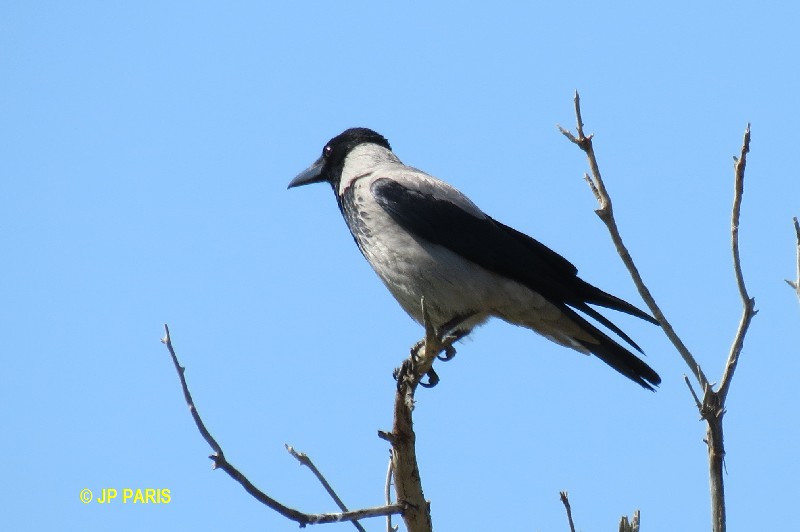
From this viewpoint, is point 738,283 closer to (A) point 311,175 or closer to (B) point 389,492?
(B) point 389,492

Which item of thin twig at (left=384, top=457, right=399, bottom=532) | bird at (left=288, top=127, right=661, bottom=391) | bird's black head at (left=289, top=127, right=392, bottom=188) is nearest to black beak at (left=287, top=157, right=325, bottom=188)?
bird's black head at (left=289, top=127, right=392, bottom=188)

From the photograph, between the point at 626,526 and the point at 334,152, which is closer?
the point at 626,526

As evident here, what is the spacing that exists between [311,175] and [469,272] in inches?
81.9

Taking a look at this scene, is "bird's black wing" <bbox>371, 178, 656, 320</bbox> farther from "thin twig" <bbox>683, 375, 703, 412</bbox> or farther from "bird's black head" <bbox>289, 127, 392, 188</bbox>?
"thin twig" <bbox>683, 375, 703, 412</bbox>

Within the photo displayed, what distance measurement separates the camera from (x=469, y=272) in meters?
5.95

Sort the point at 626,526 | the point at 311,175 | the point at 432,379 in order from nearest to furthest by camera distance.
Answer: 1. the point at 626,526
2. the point at 432,379
3. the point at 311,175

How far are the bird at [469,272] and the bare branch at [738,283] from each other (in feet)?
8.32

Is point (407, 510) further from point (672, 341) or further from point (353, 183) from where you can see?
point (353, 183)

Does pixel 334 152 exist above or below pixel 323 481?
above

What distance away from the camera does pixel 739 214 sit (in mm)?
3230

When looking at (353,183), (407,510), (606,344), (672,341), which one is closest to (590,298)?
(606,344)

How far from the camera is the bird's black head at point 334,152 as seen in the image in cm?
746

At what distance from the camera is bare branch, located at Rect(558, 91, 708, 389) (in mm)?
3070

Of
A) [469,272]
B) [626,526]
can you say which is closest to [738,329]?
[626,526]
